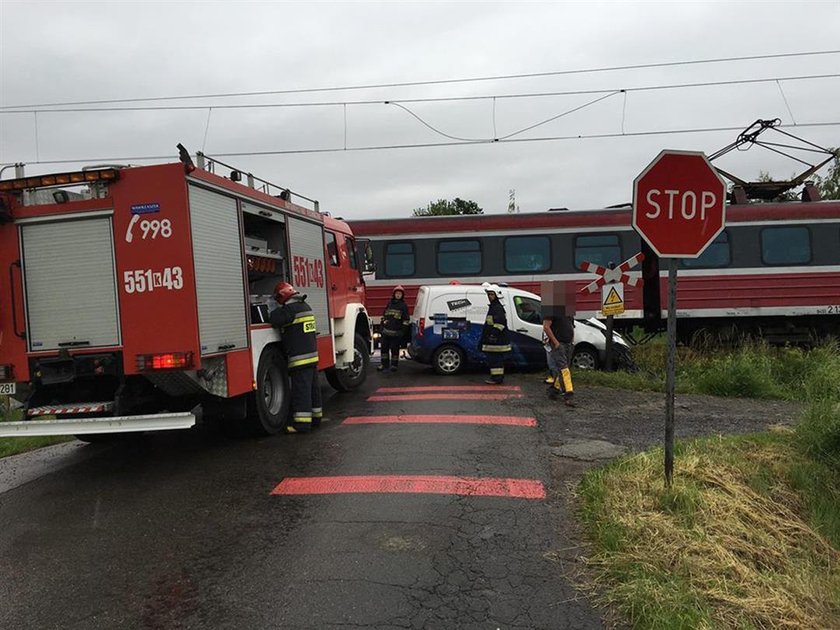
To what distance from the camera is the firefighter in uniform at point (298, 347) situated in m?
7.32

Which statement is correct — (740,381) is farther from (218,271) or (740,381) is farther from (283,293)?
(218,271)

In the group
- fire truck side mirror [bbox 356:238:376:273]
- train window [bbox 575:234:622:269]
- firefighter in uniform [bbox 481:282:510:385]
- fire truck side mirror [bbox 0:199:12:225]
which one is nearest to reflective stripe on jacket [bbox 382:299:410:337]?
fire truck side mirror [bbox 356:238:376:273]

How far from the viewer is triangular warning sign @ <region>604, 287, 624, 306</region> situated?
33.8 ft

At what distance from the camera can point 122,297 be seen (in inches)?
226

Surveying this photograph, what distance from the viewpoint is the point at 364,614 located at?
3398 millimetres

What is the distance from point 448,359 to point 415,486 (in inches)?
258

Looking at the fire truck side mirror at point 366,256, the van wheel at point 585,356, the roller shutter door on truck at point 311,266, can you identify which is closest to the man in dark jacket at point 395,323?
the fire truck side mirror at point 366,256

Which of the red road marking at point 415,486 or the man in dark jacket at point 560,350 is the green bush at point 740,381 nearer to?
the man in dark jacket at point 560,350

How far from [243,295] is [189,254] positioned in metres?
0.99

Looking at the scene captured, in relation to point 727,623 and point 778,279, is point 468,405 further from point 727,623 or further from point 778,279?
point 778,279

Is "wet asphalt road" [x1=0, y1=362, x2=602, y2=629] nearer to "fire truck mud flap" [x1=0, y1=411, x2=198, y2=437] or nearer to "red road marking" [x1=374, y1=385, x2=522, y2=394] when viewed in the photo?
"fire truck mud flap" [x1=0, y1=411, x2=198, y2=437]

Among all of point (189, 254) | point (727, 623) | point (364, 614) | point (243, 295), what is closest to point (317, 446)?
point (243, 295)

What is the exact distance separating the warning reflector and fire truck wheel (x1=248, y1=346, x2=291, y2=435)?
538cm

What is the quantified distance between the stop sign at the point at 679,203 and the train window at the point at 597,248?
1036 centimetres
